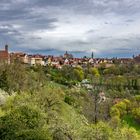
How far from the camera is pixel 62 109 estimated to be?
152 ft

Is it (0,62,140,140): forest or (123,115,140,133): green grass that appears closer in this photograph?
(0,62,140,140): forest

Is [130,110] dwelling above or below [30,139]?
below

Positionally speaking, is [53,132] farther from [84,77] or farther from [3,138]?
[84,77]

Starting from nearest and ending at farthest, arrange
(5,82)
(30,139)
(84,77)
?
1. (30,139)
2. (5,82)
3. (84,77)

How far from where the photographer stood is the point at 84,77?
112125mm

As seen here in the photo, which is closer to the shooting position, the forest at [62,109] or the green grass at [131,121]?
the forest at [62,109]

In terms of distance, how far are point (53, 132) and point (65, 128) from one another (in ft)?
2.64

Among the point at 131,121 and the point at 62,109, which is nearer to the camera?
the point at 62,109

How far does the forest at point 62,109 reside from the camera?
2414 centimetres

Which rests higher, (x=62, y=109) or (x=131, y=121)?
(x=62, y=109)

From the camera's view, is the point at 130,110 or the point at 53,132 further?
the point at 130,110

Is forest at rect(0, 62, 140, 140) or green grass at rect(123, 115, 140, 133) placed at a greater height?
forest at rect(0, 62, 140, 140)

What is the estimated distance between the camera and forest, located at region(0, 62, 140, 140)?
79.2ft

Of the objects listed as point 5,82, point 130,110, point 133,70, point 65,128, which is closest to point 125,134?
point 65,128
